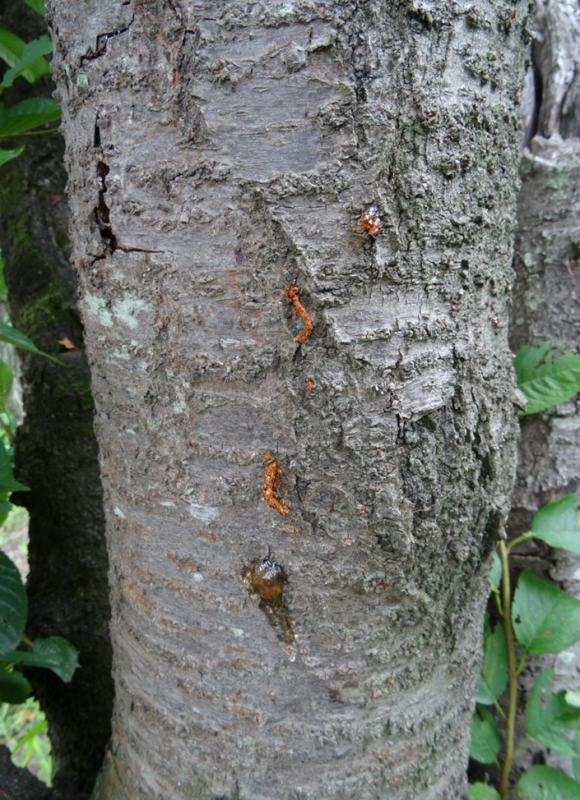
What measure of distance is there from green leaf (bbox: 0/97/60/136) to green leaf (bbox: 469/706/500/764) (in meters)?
1.41

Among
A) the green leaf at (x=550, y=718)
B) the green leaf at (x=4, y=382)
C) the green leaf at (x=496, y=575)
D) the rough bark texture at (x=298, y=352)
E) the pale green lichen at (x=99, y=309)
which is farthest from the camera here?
the green leaf at (x=4, y=382)

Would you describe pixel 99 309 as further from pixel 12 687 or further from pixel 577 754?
pixel 577 754

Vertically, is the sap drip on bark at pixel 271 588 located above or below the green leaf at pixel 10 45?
below

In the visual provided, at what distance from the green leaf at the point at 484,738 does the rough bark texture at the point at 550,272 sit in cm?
12

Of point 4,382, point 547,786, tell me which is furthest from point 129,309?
point 547,786

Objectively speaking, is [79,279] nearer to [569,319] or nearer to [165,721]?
[165,721]

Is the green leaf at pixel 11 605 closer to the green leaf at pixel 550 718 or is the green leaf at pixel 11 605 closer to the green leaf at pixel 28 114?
the green leaf at pixel 28 114

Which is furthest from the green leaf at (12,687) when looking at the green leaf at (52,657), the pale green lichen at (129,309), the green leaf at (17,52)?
the green leaf at (17,52)

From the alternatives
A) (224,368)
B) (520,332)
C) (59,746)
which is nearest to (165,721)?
(224,368)

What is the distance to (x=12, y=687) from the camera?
1.06 metres

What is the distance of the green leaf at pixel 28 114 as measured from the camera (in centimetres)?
102

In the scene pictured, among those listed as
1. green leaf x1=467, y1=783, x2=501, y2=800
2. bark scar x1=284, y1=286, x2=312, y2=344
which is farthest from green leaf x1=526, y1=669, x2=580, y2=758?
bark scar x1=284, y1=286, x2=312, y2=344

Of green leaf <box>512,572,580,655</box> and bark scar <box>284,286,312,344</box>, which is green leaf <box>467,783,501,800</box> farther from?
bark scar <box>284,286,312,344</box>

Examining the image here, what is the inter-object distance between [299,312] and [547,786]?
977mm
